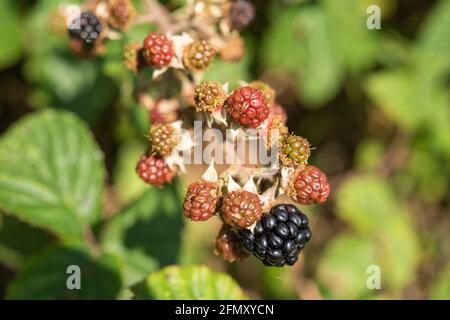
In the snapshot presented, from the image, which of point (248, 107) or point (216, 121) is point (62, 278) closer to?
point (216, 121)

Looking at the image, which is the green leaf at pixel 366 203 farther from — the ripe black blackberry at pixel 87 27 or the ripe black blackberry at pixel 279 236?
the ripe black blackberry at pixel 87 27

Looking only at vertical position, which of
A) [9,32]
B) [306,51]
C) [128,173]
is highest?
[9,32]

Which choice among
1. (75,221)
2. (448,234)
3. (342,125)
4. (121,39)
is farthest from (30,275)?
(448,234)

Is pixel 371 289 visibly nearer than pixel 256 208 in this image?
No

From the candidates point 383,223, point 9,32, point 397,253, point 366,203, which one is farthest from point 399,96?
point 9,32

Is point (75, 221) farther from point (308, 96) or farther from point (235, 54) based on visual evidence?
point (308, 96)
